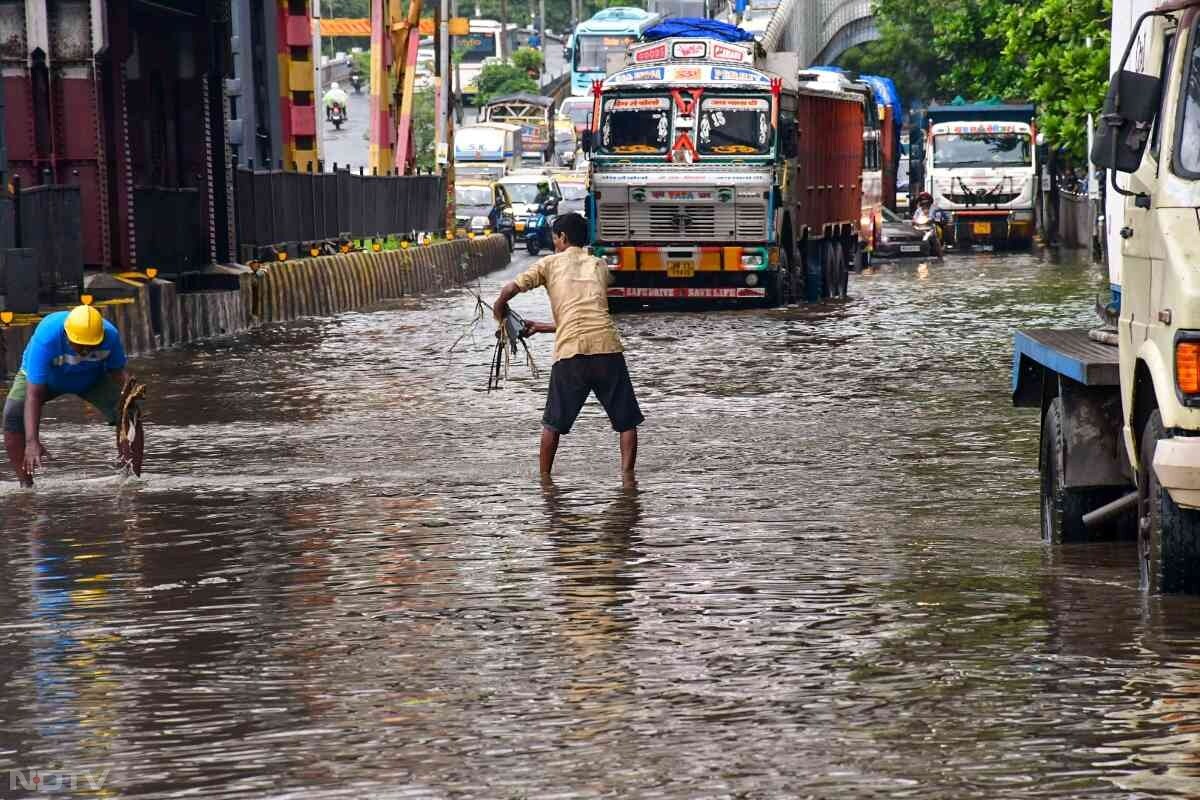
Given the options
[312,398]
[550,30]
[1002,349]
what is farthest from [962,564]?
[550,30]

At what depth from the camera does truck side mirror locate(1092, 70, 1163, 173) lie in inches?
355

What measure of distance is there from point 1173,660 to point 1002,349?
17324 millimetres

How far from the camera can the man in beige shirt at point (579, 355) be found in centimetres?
1439

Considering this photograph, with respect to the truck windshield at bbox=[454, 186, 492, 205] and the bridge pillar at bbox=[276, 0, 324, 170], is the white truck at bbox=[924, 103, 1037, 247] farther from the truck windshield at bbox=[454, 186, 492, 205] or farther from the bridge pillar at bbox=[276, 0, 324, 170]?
the bridge pillar at bbox=[276, 0, 324, 170]

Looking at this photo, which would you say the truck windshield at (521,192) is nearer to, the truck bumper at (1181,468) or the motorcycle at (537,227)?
the motorcycle at (537,227)

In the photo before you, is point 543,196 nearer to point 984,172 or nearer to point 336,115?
point 984,172

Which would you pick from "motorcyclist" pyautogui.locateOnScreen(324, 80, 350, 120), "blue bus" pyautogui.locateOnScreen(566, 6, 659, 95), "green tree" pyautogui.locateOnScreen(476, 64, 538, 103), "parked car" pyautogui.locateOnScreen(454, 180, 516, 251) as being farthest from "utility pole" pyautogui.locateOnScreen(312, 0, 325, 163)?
"green tree" pyautogui.locateOnScreen(476, 64, 538, 103)

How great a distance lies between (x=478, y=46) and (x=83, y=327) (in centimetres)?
15066

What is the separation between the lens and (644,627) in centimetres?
918

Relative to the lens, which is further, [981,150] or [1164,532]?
[981,150]

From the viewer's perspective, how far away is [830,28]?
298 ft

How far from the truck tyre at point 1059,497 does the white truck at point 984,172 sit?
48.1 metres

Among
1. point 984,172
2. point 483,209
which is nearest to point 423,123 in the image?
point 483,209

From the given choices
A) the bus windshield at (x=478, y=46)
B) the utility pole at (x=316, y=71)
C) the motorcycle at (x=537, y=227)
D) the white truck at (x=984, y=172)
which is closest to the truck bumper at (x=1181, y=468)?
the utility pole at (x=316, y=71)
